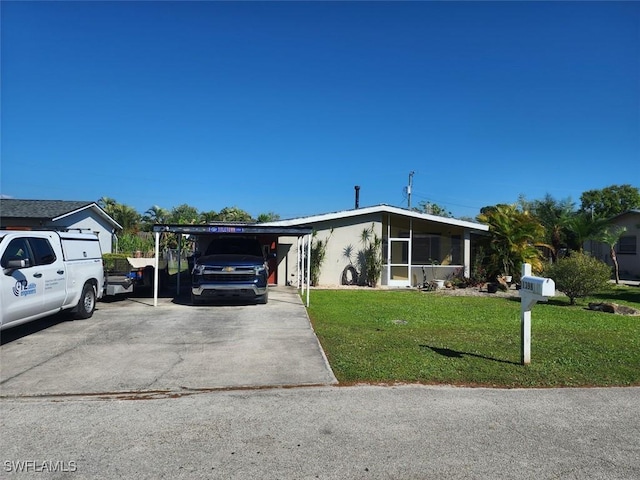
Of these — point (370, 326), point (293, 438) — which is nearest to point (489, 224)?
point (370, 326)

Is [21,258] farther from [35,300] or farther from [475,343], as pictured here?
[475,343]

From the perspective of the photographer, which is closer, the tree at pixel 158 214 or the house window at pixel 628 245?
the house window at pixel 628 245

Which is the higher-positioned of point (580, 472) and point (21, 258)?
point (21, 258)

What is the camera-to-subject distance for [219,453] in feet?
12.4

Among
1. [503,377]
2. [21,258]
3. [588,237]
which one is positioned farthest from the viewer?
[588,237]

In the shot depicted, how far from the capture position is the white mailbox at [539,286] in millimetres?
5934

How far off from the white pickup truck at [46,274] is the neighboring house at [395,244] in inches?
383

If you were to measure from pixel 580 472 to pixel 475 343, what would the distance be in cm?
465

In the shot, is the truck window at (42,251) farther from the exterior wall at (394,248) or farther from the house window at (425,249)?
the house window at (425,249)

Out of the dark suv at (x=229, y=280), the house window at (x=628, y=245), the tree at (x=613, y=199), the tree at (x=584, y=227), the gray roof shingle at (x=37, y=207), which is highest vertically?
the tree at (x=613, y=199)

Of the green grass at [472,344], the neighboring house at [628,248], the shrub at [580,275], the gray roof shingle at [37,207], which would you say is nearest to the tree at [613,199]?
the neighboring house at [628,248]

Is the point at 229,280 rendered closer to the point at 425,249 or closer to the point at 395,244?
the point at 395,244

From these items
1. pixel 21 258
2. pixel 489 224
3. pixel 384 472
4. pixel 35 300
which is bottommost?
pixel 384 472

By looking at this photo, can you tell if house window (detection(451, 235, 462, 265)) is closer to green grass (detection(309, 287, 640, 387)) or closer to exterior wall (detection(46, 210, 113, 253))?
green grass (detection(309, 287, 640, 387))
